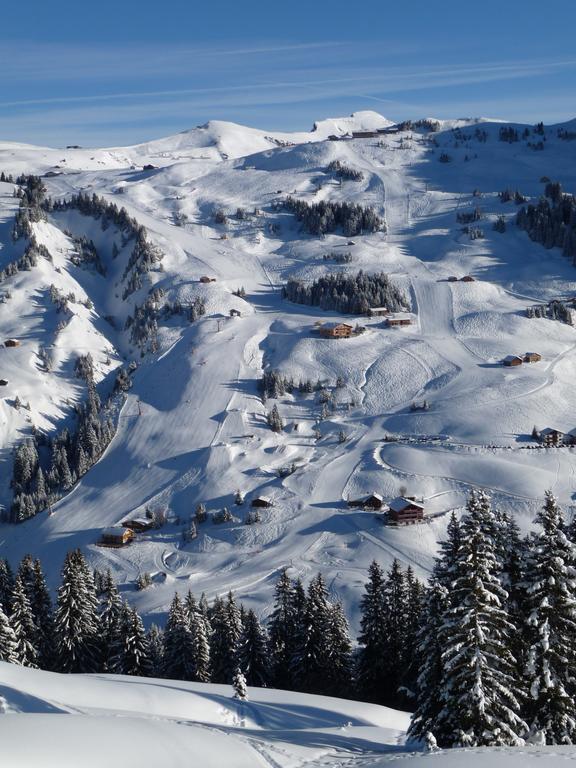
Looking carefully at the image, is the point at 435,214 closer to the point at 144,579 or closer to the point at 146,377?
the point at 146,377

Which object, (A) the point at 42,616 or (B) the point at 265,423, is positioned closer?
(A) the point at 42,616

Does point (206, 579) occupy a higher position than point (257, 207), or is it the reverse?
point (257, 207)

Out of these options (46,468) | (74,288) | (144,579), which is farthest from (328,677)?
(74,288)

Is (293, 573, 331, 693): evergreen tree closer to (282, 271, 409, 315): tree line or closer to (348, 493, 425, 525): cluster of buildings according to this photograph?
(348, 493, 425, 525): cluster of buildings

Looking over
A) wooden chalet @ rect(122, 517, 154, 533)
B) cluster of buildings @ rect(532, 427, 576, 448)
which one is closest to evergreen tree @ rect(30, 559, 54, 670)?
wooden chalet @ rect(122, 517, 154, 533)

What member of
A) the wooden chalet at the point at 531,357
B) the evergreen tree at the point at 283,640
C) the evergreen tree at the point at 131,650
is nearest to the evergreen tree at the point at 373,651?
the evergreen tree at the point at 283,640

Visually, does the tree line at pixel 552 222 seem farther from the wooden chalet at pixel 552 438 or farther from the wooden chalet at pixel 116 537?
the wooden chalet at pixel 116 537

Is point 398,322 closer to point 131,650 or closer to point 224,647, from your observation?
point 224,647

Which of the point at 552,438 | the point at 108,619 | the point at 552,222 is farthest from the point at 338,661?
the point at 552,222
